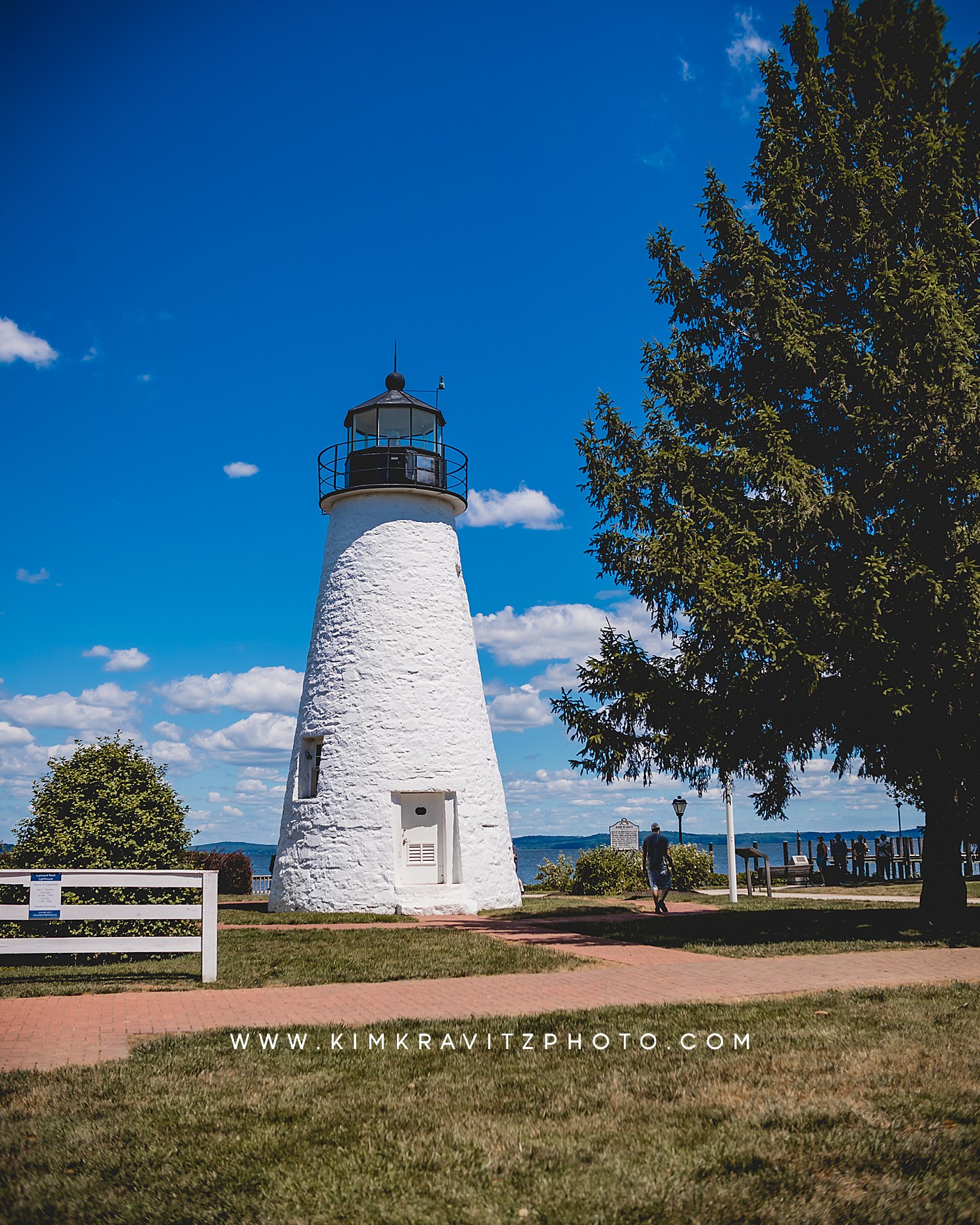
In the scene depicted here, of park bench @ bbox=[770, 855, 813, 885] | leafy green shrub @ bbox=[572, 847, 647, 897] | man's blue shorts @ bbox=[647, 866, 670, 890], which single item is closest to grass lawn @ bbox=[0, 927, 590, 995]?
man's blue shorts @ bbox=[647, 866, 670, 890]

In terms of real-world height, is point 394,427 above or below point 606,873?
above

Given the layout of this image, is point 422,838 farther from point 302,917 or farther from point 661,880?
point 661,880

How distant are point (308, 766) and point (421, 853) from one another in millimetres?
3307

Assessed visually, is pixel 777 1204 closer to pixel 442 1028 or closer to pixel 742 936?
pixel 442 1028

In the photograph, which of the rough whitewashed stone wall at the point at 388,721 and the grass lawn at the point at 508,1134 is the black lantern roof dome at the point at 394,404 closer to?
the rough whitewashed stone wall at the point at 388,721

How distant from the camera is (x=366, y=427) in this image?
23438 millimetres

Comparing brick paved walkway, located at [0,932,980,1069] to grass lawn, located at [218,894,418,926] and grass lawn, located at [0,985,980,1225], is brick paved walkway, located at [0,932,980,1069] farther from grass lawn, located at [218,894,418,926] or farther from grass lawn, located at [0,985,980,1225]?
grass lawn, located at [218,894,418,926]

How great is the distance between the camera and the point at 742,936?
14531 mm

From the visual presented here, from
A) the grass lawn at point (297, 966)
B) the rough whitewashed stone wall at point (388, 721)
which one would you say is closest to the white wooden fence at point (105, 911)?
the grass lawn at point (297, 966)

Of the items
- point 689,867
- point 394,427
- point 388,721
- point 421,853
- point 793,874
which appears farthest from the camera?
point 793,874

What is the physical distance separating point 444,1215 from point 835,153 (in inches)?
660

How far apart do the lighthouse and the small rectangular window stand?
29 millimetres

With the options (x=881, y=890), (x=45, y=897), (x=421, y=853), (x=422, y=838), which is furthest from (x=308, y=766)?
(x=881, y=890)

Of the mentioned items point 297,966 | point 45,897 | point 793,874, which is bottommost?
point 793,874
